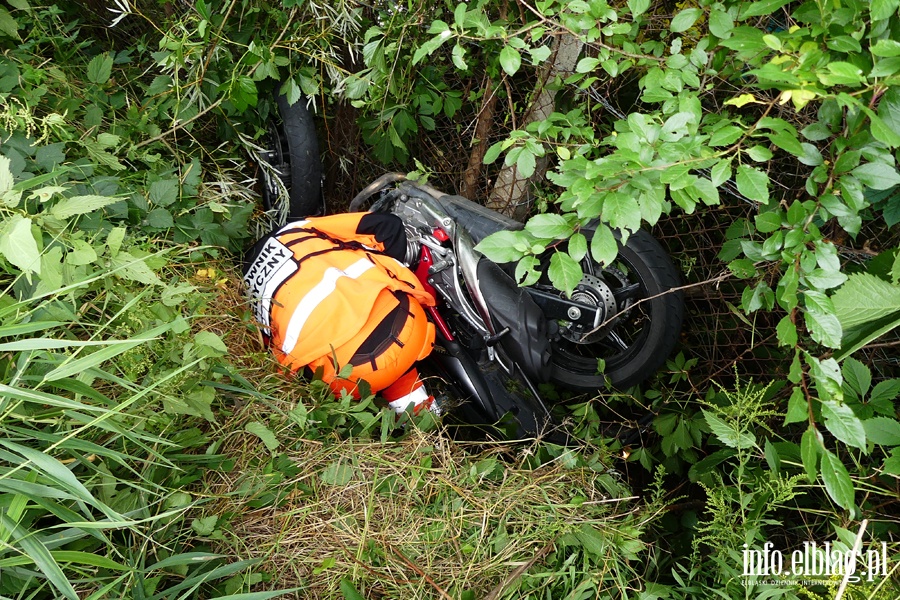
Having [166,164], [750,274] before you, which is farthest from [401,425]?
[166,164]

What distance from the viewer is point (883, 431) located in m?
1.25

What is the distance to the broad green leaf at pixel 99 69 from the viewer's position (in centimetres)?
246

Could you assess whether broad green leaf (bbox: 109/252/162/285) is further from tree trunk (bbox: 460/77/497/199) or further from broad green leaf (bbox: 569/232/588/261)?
tree trunk (bbox: 460/77/497/199)

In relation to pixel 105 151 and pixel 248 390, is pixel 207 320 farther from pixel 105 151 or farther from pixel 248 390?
pixel 105 151

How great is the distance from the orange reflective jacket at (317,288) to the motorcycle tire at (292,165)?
1.59 feet

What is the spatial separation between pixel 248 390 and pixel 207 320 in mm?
505

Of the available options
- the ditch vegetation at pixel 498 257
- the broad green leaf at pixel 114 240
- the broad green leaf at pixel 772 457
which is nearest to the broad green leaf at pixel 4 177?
the ditch vegetation at pixel 498 257

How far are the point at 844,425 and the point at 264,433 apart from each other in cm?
138

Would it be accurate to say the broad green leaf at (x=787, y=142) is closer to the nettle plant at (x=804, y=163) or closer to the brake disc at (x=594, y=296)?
the nettle plant at (x=804, y=163)

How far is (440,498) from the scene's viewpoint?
5.68 ft

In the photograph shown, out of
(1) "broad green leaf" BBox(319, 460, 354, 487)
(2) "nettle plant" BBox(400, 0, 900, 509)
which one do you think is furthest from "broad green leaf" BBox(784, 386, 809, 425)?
(1) "broad green leaf" BBox(319, 460, 354, 487)

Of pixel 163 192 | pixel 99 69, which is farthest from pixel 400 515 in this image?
pixel 99 69

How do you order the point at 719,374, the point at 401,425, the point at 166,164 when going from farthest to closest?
the point at 166,164 < the point at 719,374 < the point at 401,425

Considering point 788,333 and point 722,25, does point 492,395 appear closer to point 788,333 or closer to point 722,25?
point 788,333
